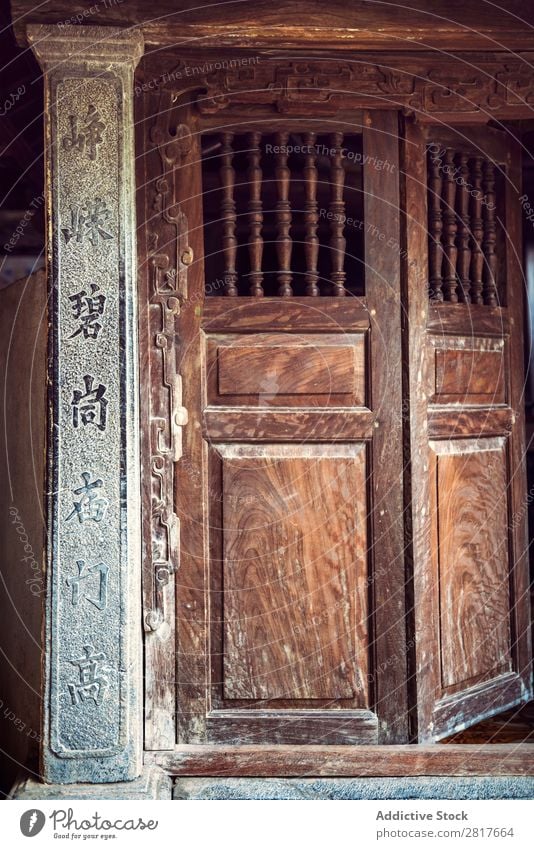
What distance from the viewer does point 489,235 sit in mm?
4230

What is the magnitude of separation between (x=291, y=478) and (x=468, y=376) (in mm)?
997

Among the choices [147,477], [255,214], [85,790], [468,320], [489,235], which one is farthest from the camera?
[489,235]

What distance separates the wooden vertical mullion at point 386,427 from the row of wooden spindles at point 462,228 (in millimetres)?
297

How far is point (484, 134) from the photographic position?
13.7ft

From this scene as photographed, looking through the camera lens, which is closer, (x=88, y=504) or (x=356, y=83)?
(x=88, y=504)

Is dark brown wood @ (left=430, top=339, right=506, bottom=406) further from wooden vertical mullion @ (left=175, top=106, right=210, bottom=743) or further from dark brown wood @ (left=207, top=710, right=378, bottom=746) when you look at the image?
dark brown wood @ (left=207, top=710, right=378, bottom=746)

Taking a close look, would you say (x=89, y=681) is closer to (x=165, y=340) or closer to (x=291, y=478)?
(x=291, y=478)

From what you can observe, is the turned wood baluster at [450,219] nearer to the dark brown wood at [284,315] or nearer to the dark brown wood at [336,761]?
the dark brown wood at [284,315]

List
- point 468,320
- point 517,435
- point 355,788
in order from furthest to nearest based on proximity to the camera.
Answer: point 517,435
point 468,320
point 355,788

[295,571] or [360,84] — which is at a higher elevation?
[360,84]

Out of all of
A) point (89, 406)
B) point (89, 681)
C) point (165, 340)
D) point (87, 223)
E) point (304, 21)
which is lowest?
point (89, 681)

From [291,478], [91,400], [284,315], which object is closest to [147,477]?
[91,400]

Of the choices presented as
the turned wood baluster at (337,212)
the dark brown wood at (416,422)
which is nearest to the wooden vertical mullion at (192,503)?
the turned wood baluster at (337,212)

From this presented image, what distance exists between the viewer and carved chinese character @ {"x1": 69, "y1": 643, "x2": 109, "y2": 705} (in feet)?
10.7
